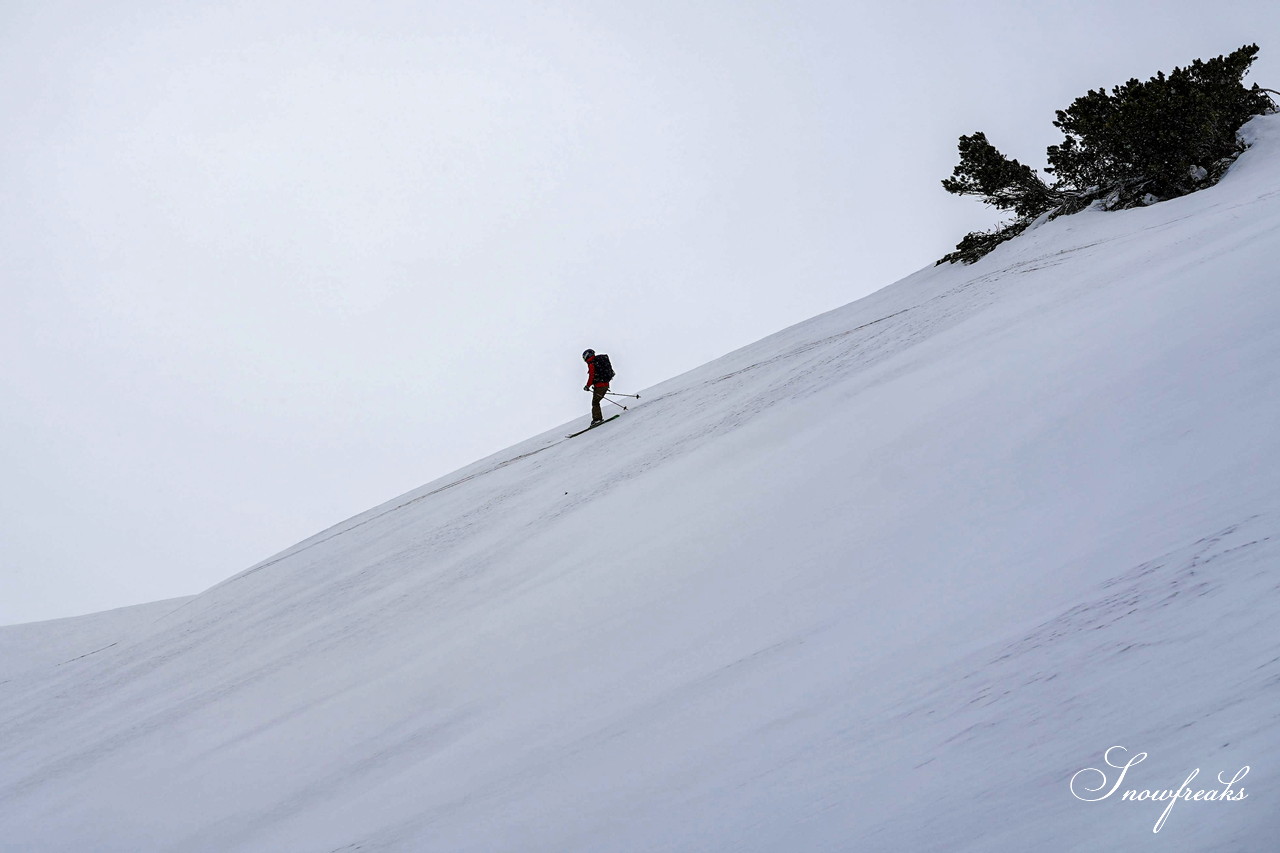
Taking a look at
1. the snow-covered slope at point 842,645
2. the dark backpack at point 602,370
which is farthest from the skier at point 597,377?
the snow-covered slope at point 842,645

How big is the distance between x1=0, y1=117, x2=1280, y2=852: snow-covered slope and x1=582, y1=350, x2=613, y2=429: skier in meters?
5.80

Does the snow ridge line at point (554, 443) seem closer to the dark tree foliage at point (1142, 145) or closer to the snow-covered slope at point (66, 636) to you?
the snow-covered slope at point (66, 636)

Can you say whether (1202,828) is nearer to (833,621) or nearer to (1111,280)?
(833,621)

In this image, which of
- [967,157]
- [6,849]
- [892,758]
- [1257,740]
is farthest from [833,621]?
[967,157]

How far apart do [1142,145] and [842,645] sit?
13054 millimetres

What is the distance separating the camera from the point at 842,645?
342 cm

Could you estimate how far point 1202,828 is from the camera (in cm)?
162

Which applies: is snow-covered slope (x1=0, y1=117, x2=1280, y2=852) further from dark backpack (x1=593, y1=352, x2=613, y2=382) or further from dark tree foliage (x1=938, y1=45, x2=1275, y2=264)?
dark backpack (x1=593, y1=352, x2=613, y2=382)

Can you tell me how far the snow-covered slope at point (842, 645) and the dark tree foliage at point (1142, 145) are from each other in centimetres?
306

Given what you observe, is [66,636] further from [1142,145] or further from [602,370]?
[1142,145]

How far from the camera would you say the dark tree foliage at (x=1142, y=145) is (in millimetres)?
12492

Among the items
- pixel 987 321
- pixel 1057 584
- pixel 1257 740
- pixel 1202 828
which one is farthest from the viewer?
pixel 987 321

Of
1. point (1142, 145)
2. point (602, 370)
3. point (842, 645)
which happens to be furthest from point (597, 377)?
point (842, 645)

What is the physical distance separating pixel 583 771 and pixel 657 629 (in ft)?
4.48
